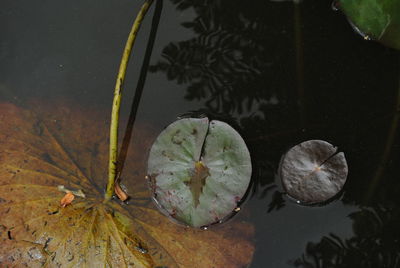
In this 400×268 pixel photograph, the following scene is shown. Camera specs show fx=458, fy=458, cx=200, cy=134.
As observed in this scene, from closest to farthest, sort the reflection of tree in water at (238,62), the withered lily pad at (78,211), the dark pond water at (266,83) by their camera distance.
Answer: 1. the withered lily pad at (78,211)
2. the dark pond water at (266,83)
3. the reflection of tree in water at (238,62)

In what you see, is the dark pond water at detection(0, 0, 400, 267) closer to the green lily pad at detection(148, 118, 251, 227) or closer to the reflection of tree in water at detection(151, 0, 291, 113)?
the reflection of tree in water at detection(151, 0, 291, 113)

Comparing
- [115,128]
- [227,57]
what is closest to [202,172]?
[115,128]

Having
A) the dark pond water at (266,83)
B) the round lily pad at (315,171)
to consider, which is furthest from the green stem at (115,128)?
the round lily pad at (315,171)

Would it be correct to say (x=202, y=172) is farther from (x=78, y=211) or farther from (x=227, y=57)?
(x=227, y=57)

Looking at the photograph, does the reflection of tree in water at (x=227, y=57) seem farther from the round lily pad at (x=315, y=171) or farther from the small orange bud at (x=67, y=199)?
the small orange bud at (x=67, y=199)

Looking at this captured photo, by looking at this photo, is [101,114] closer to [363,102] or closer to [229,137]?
[229,137]

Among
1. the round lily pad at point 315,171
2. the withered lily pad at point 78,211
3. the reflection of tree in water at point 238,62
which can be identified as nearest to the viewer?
the withered lily pad at point 78,211
